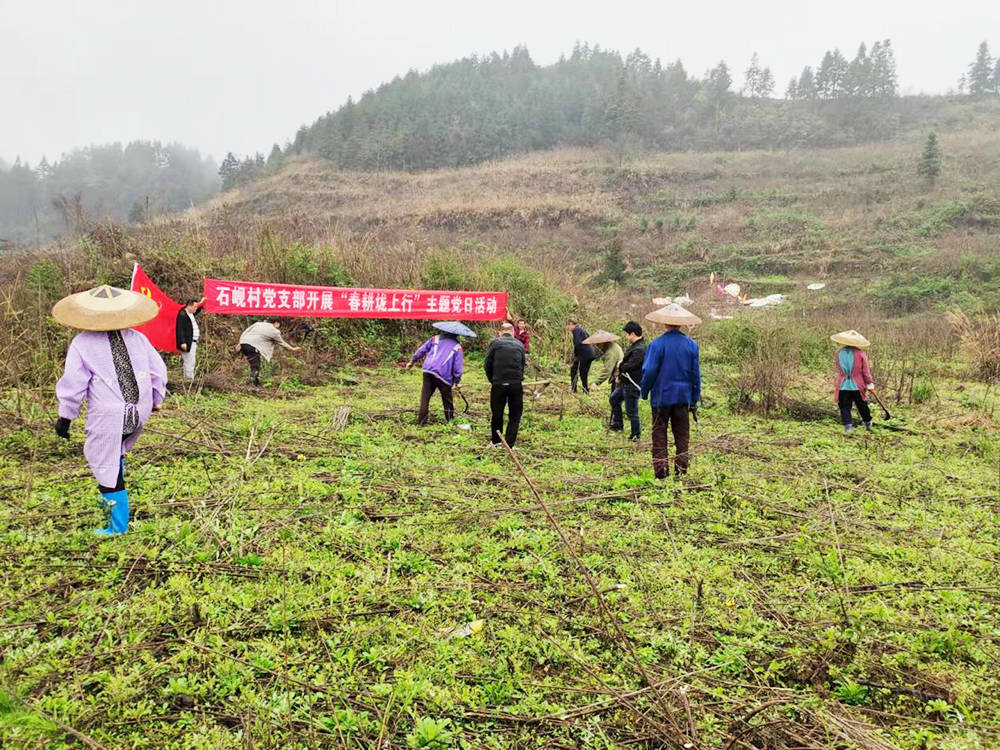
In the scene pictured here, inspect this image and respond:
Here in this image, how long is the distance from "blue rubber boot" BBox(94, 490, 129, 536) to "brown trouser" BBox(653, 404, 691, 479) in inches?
167

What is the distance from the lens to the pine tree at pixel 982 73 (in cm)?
7012

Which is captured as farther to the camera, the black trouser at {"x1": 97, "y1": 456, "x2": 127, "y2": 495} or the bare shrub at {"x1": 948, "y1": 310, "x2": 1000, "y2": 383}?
the bare shrub at {"x1": 948, "y1": 310, "x2": 1000, "y2": 383}

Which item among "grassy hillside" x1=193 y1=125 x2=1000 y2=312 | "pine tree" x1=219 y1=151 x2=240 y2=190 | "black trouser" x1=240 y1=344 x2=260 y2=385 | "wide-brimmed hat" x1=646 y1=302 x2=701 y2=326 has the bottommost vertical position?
"black trouser" x1=240 y1=344 x2=260 y2=385

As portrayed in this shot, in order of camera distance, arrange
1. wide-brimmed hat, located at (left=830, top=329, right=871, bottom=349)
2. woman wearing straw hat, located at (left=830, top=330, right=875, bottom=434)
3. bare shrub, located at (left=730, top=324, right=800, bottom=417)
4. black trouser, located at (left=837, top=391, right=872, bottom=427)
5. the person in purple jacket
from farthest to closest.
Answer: bare shrub, located at (left=730, top=324, right=800, bottom=417), black trouser, located at (left=837, top=391, right=872, bottom=427), woman wearing straw hat, located at (left=830, top=330, right=875, bottom=434), wide-brimmed hat, located at (left=830, top=329, right=871, bottom=349), the person in purple jacket

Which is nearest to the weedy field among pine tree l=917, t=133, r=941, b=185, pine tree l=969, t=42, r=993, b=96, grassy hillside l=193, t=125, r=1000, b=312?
grassy hillside l=193, t=125, r=1000, b=312

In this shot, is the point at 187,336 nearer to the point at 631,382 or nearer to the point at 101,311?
the point at 101,311

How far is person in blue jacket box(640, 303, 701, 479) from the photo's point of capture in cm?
528

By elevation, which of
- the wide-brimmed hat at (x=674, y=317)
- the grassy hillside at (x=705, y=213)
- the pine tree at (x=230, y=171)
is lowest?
the wide-brimmed hat at (x=674, y=317)

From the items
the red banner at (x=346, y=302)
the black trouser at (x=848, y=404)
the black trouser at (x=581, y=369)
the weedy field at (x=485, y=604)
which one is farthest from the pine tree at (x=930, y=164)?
the weedy field at (x=485, y=604)

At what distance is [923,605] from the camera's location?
3.26 m

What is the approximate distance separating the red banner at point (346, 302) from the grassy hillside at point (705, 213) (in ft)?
9.76

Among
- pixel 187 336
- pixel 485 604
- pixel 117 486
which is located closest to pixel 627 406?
pixel 485 604

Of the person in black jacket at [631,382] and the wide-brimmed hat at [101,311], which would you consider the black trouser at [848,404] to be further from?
the wide-brimmed hat at [101,311]

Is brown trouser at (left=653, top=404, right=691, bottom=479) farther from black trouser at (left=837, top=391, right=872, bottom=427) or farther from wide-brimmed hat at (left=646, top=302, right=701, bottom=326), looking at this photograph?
black trouser at (left=837, top=391, right=872, bottom=427)
